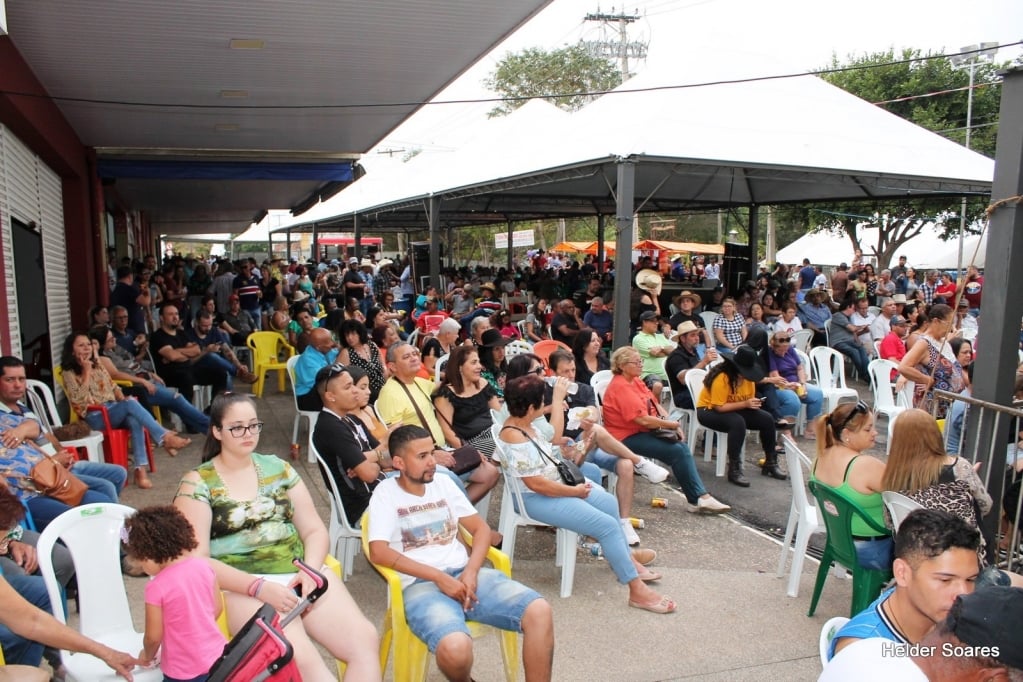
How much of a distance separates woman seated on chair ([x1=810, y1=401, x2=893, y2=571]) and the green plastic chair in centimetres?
3

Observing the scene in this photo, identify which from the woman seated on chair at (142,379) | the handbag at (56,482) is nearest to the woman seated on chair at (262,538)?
the handbag at (56,482)

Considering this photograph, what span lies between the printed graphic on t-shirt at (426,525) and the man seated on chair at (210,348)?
4.80 metres

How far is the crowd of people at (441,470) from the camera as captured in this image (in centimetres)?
240

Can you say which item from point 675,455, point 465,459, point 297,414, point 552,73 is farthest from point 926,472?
point 552,73

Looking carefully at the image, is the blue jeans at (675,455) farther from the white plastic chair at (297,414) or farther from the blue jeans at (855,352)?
the blue jeans at (855,352)

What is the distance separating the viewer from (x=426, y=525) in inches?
124

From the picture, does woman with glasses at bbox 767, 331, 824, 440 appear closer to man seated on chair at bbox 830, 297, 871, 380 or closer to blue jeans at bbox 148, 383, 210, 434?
man seated on chair at bbox 830, 297, 871, 380

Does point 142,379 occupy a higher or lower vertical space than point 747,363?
lower

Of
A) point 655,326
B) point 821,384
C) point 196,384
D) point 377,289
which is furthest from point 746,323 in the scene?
point 377,289

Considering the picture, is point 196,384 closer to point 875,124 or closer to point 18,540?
point 18,540

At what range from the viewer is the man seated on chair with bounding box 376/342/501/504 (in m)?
4.54

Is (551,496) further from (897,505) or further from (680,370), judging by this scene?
(680,370)

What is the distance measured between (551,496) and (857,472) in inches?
58.7

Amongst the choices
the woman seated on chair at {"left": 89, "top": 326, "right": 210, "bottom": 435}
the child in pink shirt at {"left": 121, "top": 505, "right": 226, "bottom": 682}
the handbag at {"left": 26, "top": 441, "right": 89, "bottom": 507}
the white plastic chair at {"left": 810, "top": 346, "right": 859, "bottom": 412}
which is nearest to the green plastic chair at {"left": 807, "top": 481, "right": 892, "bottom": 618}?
the child in pink shirt at {"left": 121, "top": 505, "right": 226, "bottom": 682}
